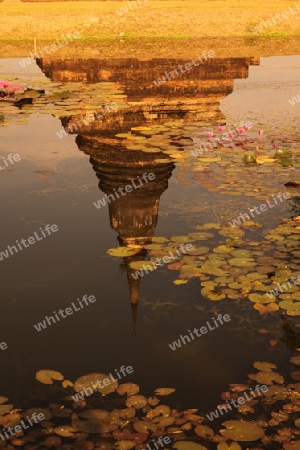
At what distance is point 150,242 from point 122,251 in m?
0.37

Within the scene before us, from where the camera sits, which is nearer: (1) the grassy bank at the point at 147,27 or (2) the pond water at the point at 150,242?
(2) the pond water at the point at 150,242

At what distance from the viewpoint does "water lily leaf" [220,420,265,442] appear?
13.9 ft

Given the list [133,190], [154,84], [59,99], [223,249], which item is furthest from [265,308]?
[154,84]

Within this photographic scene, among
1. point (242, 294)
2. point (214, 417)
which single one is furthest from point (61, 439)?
point (242, 294)

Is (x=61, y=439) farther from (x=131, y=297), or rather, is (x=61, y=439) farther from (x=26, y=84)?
(x=26, y=84)

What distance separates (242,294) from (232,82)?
530 inches

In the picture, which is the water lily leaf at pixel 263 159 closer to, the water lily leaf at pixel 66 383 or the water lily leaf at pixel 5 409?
the water lily leaf at pixel 66 383

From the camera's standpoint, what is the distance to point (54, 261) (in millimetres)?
6836

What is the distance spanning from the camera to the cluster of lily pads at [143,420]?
4203 millimetres

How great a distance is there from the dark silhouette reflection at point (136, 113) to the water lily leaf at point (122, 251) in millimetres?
85

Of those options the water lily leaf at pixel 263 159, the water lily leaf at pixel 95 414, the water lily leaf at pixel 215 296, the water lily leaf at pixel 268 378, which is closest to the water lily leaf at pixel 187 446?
the water lily leaf at pixel 95 414

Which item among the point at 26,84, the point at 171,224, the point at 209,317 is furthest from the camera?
the point at 26,84

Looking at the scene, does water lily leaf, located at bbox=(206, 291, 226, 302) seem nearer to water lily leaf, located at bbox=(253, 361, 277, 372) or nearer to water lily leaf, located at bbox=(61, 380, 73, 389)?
water lily leaf, located at bbox=(253, 361, 277, 372)

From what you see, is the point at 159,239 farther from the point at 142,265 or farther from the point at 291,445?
the point at 291,445
